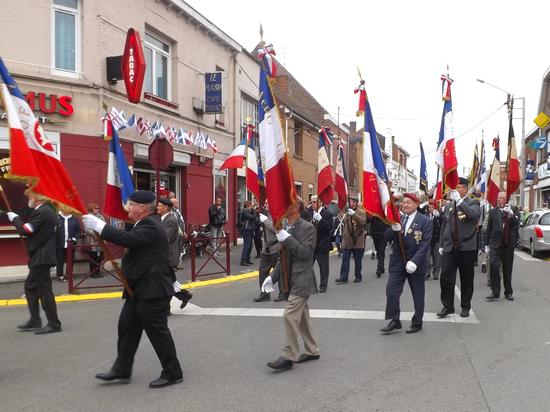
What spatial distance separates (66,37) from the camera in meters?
11.8

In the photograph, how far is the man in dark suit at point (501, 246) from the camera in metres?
8.65

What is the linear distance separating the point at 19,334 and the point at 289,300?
385 centimetres

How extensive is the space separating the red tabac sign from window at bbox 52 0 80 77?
112cm

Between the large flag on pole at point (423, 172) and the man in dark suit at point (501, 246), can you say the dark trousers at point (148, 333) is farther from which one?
the large flag on pole at point (423, 172)

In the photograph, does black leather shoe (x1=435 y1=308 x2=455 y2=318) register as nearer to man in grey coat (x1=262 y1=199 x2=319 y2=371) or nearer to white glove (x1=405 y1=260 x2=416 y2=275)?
white glove (x1=405 y1=260 x2=416 y2=275)

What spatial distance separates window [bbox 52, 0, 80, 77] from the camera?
11.6 metres

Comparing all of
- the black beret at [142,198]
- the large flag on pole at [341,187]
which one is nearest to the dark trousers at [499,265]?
the large flag on pole at [341,187]

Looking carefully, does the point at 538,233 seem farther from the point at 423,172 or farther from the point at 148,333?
the point at 148,333

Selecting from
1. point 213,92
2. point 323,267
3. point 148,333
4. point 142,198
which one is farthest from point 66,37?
point 148,333

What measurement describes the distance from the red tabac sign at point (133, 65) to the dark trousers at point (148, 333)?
842 cm

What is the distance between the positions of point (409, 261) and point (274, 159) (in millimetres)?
2248

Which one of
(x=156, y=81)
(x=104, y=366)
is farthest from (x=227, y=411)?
(x=156, y=81)

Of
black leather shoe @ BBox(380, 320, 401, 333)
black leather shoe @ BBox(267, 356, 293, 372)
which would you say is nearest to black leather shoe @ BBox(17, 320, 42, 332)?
black leather shoe @ BBox(267, 356, 293, 372)

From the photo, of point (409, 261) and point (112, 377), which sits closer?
point (112, 377)
